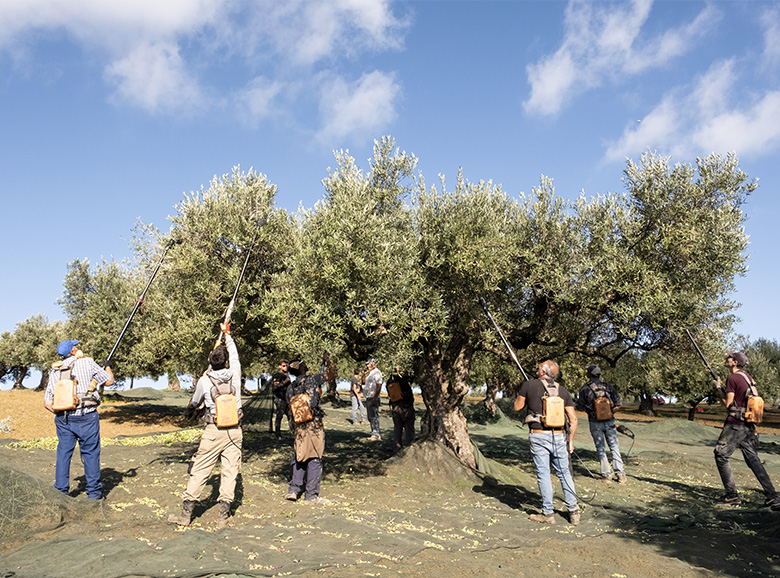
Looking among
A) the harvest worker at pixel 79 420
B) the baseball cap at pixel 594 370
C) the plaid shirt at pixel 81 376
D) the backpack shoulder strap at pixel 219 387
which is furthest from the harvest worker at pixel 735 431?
the plaid shirt at pixel 81 376

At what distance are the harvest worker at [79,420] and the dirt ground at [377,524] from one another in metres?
0.64

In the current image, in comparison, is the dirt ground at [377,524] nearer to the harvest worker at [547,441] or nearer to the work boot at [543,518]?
the work boot at [543,518]

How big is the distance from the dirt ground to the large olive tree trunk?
1507 mm

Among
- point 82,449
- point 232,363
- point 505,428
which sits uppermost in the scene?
point 232,363

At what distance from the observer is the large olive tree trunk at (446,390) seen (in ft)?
48.3

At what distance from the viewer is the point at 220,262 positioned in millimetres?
14547

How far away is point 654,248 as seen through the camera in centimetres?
1308

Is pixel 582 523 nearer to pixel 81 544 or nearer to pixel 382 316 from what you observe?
pixel 382 316

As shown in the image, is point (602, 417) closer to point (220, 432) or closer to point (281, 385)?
point (281, 385)

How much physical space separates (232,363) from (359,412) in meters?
17.4

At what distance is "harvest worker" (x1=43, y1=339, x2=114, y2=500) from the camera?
9453 mm

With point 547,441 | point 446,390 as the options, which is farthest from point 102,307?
point 547,441

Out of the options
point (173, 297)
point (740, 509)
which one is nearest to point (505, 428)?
point (740, 509)

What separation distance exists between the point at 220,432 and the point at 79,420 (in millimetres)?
2853
